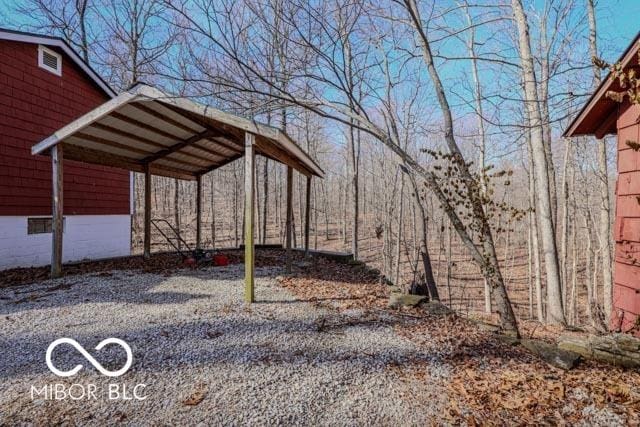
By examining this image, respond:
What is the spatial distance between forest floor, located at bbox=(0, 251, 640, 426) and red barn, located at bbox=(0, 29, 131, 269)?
9.40 feet

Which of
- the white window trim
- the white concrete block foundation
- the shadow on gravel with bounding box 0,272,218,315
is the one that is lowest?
the shadow on gravel with bounding box 0,272,218,315

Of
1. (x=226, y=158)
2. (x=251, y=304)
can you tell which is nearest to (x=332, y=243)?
(x=226, y=158)

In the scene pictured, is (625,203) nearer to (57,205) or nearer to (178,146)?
(178,146)

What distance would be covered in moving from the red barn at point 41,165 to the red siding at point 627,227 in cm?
1039

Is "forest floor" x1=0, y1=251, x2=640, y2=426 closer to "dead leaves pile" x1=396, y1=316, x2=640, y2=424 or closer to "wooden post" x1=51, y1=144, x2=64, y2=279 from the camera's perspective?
"dead leaves pile" x1=396, y1=316, x2=640, y2=424

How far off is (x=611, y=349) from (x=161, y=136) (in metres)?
7.54

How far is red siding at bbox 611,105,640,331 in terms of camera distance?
415cm

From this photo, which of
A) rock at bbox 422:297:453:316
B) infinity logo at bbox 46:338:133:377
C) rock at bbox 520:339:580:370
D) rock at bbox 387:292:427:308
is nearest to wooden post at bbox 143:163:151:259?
infinity logo at bbox 46:338:133:377

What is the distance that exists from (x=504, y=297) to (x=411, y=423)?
8.20ft

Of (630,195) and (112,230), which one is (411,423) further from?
(112,230)

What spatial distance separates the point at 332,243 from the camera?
76.3 ft

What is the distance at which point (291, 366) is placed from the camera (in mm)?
3100

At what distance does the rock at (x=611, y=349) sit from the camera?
337 centimetres

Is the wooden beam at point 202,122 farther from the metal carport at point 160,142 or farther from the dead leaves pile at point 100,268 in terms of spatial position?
the dead leaves pile at point 100,268
